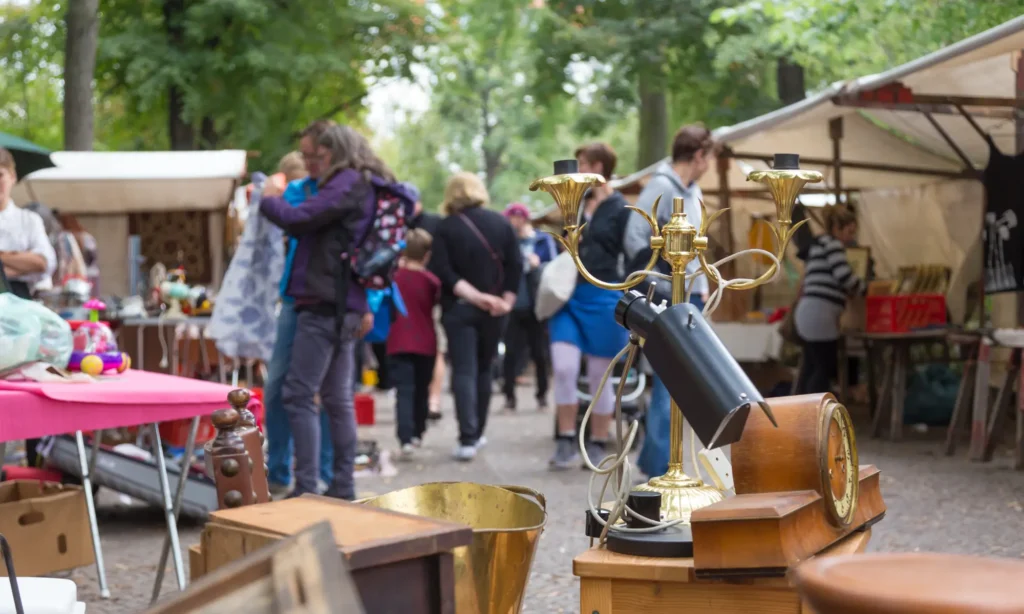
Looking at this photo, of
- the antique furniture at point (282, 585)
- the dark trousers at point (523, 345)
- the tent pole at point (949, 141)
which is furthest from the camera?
the dark trousers at point (523, 345)

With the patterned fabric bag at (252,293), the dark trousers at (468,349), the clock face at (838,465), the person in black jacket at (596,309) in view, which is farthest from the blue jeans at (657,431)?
the clock face at (838,465)

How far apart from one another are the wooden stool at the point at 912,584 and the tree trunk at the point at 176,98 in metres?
17.1

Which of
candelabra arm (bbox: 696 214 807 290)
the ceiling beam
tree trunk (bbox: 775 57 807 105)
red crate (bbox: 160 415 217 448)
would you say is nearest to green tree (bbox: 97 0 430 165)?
tree trunk (bbox: 775 57 807 105)

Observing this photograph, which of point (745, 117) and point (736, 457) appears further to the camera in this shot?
point (745, 117)

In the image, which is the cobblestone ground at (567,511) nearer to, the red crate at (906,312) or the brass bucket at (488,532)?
the red crate at (906,312)

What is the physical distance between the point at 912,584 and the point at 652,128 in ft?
65.4

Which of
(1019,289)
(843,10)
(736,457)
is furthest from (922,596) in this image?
(843,10)

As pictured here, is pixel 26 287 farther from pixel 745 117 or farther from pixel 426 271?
pixel 745 117

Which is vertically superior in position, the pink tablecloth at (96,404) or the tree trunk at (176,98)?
the tree trunk at (176,98)

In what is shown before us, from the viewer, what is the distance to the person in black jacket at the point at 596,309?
7.84 metres

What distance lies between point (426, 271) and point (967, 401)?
4206mm

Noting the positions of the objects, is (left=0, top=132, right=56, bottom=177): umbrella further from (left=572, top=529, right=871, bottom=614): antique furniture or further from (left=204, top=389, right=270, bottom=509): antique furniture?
(left=572, top=529, right=871, bottom=614): antique furniture

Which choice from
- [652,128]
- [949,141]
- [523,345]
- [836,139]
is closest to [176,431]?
[836,139]

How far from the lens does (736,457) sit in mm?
2975
